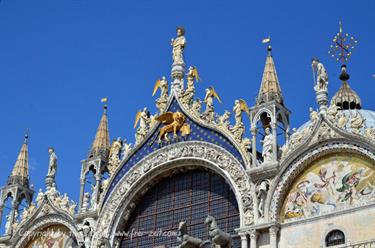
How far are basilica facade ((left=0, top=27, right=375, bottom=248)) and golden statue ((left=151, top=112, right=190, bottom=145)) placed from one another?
40mm

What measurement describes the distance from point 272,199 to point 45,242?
10.6m

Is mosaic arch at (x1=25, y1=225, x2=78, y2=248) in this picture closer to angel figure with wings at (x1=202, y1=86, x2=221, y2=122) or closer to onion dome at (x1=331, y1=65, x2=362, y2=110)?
angel figure with wings at (x1=202, y1=86, x2=221, y2=122)

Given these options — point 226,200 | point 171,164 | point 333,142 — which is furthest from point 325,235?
point 171,164

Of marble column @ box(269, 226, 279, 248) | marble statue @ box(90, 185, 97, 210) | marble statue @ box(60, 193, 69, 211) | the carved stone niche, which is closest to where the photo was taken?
marble column @ box(269, 226, 279, 248)

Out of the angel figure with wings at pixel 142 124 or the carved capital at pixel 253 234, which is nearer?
the carved capital at pixel 253 234

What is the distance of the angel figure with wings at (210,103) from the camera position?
26.6 m

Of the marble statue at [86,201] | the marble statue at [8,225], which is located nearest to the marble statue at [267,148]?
the marble statue at [86,201]

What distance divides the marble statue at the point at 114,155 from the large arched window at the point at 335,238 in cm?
950

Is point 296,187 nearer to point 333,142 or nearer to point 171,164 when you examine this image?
point 333,142

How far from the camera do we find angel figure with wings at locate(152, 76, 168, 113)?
92.4ft

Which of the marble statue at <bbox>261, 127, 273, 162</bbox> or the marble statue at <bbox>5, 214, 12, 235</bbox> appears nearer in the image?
the marble statue at <bbox>261, 127, 273, 162</bbox>

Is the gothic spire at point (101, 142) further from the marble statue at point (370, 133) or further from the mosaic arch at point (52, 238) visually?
the marble statue at point (370, 133)

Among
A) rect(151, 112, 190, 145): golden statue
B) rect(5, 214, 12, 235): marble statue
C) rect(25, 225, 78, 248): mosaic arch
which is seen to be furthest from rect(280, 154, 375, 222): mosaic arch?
rect(5, 214, 12, 235): marble statue

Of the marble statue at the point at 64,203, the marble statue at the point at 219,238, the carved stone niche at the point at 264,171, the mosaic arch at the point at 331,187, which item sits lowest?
the marble statue at the point at 219,238
